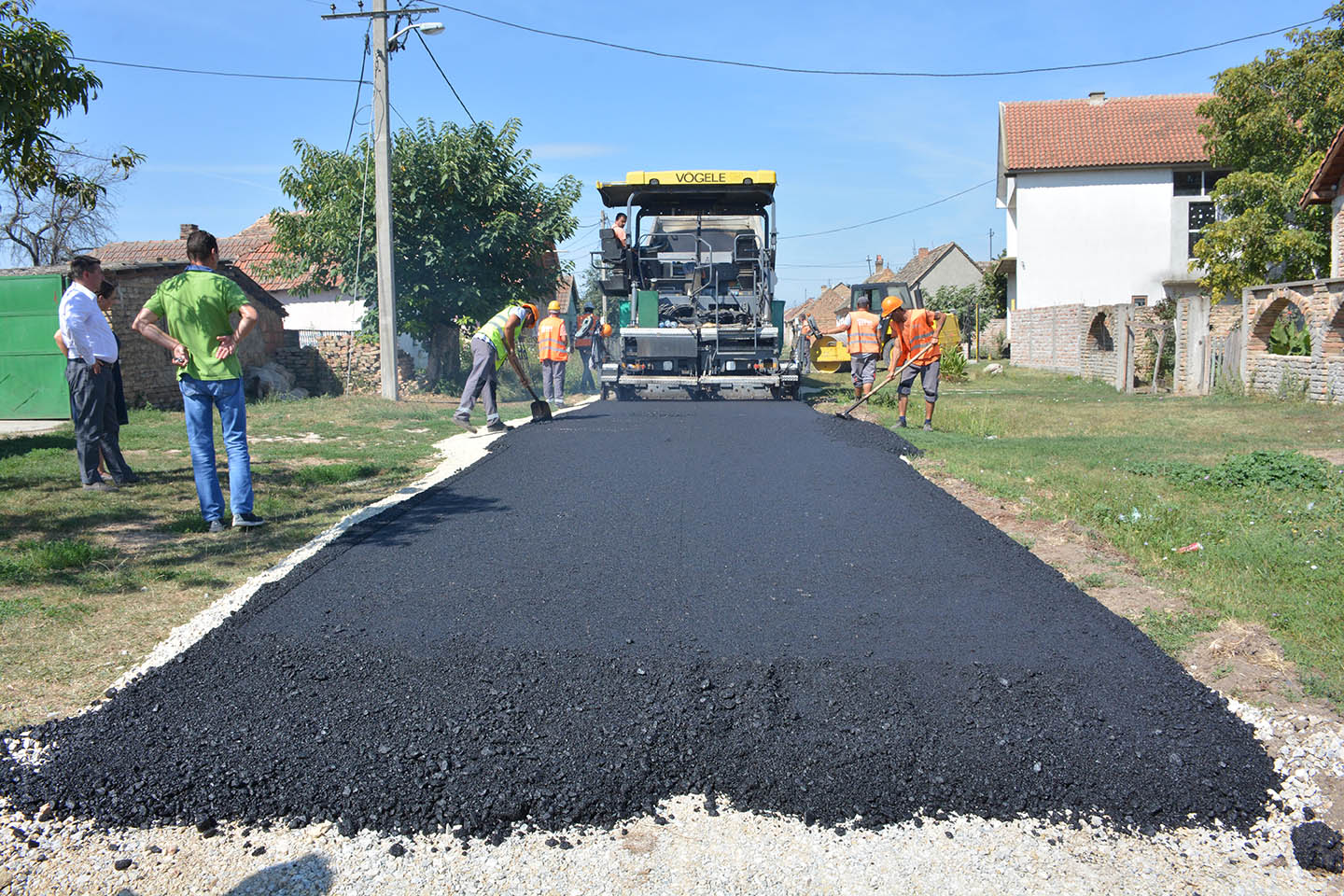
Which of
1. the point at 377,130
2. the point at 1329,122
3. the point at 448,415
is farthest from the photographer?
the point at 1329,122

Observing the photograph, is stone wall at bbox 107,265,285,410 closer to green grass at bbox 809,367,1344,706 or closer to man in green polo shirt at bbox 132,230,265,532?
man in green polo shirt at bbox 132,230,265,532

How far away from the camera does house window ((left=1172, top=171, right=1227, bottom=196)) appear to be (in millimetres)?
31828

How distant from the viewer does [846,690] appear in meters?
3.51

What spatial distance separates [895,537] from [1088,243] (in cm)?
2962

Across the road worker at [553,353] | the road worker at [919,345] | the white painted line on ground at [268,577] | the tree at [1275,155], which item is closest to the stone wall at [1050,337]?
the tree at [1275,155]

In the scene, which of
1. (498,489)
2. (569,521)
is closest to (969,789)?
(569,521)

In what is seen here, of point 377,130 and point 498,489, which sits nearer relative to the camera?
point 498,489

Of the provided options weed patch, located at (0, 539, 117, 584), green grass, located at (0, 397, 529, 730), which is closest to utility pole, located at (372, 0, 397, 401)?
green grass, located at (0, 397, 529, 730)

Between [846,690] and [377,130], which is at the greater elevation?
[377,130]

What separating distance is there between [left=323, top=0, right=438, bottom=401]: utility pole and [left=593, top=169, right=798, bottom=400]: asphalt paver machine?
9.97 ft

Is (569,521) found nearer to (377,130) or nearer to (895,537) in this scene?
(895,537)

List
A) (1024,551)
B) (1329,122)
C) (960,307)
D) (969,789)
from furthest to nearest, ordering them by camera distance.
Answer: (960,307) → (1329,122) → (1024,551) → (969,789)

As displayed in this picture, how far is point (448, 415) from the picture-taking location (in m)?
13.8

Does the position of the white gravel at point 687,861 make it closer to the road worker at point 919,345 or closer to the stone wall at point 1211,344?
the road worker at point 919,345
